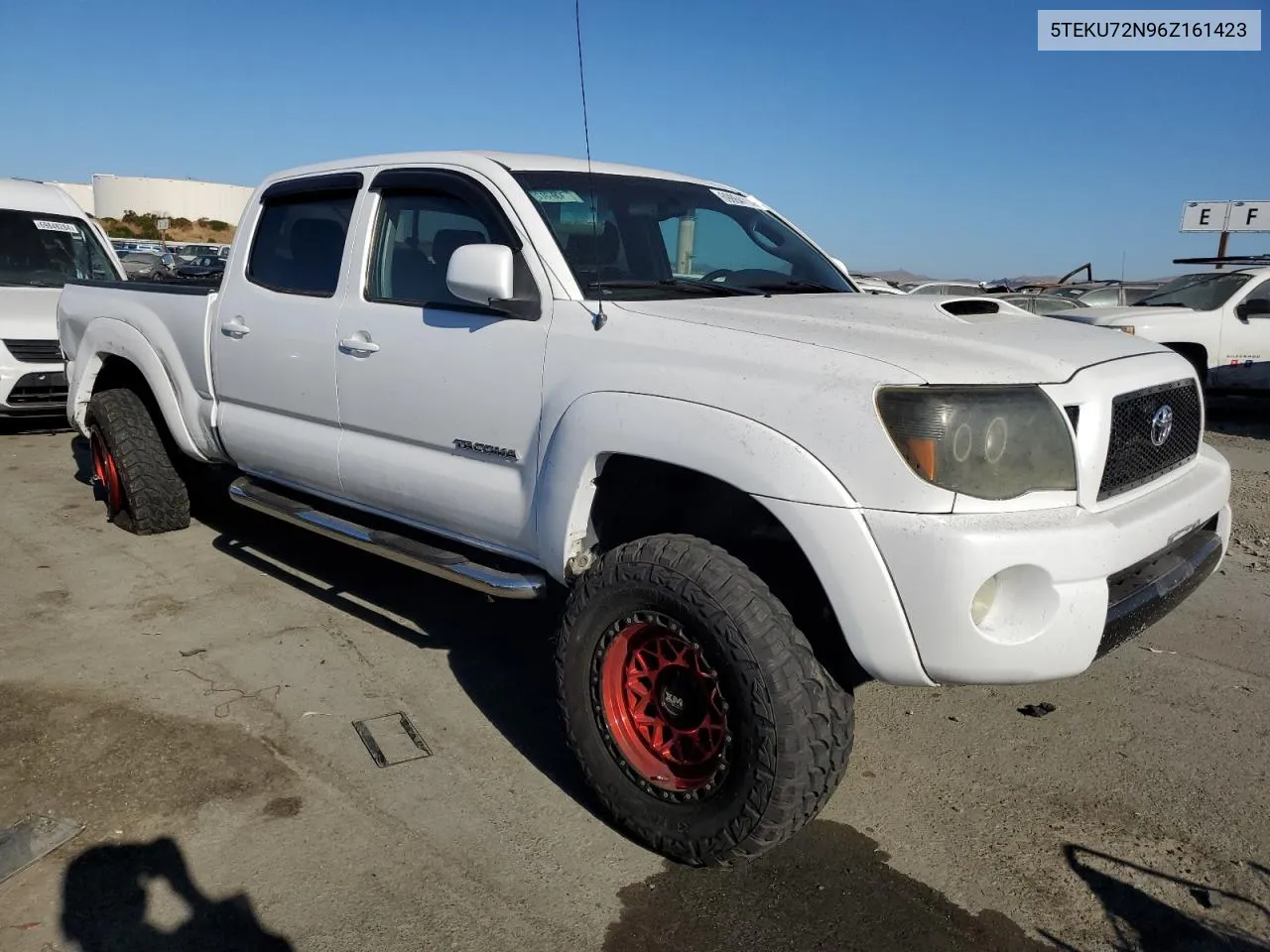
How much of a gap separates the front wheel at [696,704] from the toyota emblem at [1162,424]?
1184 millimetres

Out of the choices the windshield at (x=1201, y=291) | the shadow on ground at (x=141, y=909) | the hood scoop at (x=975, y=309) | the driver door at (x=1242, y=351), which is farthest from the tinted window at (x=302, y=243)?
the windshield at (x=1201, y=291)

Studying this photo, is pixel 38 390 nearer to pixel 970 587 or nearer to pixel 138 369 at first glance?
pixel 138 369

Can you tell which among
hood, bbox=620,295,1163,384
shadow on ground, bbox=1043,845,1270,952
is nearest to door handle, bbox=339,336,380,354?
hood, bbox=620,295,1163,384

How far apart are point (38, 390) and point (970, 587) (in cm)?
830

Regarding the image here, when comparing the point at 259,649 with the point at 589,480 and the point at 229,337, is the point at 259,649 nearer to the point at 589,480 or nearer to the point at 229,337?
the point at 229,337

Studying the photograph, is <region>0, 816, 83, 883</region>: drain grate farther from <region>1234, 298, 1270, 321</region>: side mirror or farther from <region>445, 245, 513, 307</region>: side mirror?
<region>1234, 298, 1270, 321</region>: side mirror

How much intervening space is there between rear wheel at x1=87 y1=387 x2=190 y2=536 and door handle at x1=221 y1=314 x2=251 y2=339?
4.52ft

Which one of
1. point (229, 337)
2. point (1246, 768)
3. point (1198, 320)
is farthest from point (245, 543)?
point (1198, 320)

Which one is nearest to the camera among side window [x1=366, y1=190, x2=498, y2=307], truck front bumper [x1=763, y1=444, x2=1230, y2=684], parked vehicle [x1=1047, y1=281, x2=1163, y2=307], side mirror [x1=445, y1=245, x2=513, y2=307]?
truck front bumper [x1=763, y1=444, x2=1230, y2=684]

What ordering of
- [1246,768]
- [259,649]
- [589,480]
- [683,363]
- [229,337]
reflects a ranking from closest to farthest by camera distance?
[683,363]
[589,480]
[1246,768]
[259,649]
[229,337]

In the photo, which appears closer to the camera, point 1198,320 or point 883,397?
point 883,397

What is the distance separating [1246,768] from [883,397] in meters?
2.03

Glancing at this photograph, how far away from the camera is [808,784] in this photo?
2.55 metres

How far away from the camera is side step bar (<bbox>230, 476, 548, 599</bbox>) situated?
3.32m
